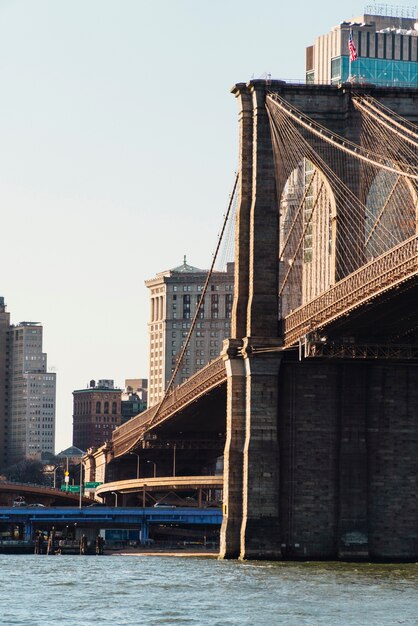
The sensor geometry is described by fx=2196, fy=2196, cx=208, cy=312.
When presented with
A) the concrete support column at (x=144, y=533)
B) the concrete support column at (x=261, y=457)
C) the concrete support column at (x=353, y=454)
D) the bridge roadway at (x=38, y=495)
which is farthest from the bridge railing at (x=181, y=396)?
the concrete support column at (x=353, y=454)

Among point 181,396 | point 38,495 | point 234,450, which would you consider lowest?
point 234,450

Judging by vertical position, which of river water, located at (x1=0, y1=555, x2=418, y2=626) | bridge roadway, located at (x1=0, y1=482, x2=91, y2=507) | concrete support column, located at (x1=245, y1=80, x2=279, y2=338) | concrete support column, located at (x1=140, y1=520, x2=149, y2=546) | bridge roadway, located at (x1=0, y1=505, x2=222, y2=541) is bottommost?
river water, located at (x1=0, y1=555, x2=418, y2=626)

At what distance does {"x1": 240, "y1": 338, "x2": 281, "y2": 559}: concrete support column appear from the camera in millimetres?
103000

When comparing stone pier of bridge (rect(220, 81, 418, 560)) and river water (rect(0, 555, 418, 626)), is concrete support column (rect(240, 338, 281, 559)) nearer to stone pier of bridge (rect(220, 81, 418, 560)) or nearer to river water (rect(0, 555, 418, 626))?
stone pier of bridge (rect(220, 81, 418, 560))

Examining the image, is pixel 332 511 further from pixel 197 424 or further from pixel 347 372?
pixel 197 424

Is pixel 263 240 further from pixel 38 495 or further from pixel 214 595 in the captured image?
pixel 38 495

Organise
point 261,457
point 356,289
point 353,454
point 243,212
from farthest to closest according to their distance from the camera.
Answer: point 243,212
point 353,454
point 261,457
point 356,289

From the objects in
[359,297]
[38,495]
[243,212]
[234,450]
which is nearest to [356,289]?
[359,297]

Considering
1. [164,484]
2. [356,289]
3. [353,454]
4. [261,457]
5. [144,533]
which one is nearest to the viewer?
[356,289]

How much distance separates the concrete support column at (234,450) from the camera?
343 ft

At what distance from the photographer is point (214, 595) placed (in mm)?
77812

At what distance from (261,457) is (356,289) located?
15825 mm

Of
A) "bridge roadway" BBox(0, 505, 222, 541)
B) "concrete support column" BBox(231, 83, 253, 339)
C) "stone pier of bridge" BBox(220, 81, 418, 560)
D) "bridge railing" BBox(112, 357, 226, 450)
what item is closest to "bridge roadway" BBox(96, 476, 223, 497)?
"bridge roadway" BBox(0, 505, 222, 541)

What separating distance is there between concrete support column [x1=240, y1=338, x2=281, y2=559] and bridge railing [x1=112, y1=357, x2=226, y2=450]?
10.4m
